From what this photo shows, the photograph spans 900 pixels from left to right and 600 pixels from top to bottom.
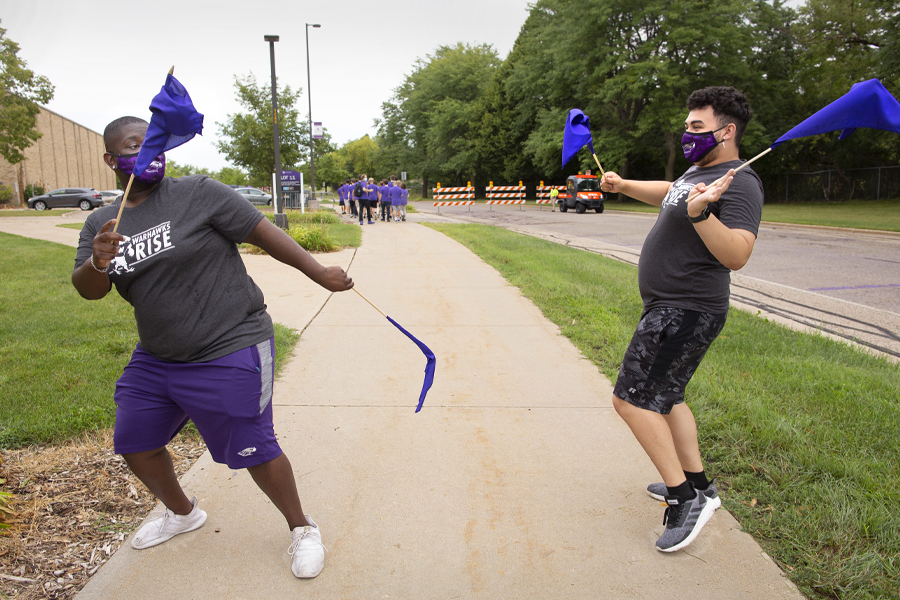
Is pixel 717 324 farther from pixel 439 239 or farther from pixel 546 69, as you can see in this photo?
pixel 546 69

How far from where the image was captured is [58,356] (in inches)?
200

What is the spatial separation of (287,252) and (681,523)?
6.86 ft

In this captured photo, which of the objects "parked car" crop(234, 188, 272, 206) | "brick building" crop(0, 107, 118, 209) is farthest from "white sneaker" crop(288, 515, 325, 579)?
"brick building" crop(0, 107, 118, 209)

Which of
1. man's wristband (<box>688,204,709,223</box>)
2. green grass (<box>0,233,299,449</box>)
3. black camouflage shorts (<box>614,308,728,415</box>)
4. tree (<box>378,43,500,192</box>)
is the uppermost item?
tree (<box>378,43,500,192</box>)

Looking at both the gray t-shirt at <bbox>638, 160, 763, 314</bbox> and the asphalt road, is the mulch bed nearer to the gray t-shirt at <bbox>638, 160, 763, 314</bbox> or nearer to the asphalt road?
the gray t-shirt at <bbox>638, 160, 763, 314</bbox>

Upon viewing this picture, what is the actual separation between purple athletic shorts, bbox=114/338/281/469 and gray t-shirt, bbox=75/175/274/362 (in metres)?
0.06

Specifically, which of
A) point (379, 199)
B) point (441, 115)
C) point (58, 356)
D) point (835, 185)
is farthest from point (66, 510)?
point (441, 115)

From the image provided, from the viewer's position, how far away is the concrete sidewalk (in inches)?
99.3

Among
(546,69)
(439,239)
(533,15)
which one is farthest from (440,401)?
(533,15)

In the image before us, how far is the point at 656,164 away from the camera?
1833 inches

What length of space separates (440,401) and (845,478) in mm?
2514

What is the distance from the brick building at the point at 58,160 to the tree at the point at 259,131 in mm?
24131

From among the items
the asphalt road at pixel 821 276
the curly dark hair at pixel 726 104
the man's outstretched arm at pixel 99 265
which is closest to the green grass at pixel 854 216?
the asphalt road at pixel 821 276

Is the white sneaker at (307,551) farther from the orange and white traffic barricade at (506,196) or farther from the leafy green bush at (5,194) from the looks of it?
the leafy green bush at (5,194)
